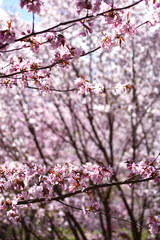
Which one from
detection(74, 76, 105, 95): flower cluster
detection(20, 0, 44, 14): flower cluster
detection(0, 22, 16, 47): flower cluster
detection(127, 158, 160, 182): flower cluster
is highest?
detection(74, 76, 105, 95): flower cluster

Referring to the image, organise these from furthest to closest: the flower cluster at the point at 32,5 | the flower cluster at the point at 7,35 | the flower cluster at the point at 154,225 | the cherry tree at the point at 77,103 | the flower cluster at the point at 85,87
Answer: the flower cluster at the point at 85,87 < the cherry tree at the point at 77,103 < the flower cluster at the point at 154,225 < the flower cluster at the point at 7,35 < the flower cluster at the point at 32,5

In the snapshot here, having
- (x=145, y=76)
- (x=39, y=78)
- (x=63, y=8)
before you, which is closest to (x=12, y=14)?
(x=63, y=8)

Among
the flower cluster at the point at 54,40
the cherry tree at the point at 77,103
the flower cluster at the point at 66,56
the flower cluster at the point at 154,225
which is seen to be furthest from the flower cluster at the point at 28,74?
the flower cluster at the point at 154,225

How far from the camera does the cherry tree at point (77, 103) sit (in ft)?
9.09

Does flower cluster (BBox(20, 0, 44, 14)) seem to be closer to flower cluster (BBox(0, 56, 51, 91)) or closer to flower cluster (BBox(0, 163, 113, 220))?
flower cluster (BBox(0, 56, 51, 91))

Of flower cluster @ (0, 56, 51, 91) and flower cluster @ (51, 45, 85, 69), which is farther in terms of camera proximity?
flower cluster @ (0, 56, 51, 91)

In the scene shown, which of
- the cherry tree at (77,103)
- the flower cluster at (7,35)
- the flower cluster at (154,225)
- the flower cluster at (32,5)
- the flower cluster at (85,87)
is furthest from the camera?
the flower cluster at (85,87)

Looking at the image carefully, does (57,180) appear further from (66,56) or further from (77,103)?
(77,103)

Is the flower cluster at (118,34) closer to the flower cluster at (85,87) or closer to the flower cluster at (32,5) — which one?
the flower cluster at (85,87)

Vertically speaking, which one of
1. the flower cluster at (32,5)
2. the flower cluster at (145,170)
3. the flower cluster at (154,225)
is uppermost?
the flower cluster at (32,5)

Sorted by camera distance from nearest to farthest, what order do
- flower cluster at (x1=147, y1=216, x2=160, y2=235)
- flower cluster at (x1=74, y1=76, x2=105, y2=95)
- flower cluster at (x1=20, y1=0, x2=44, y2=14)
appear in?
flower cluster at (x1=20, y1=0, x2=44, y2=14) < flower cluster at (x1=147, y1=216, x2=160, y2=235) < flower cluster at (x1=74, y1=76, x2=105, y2=95)

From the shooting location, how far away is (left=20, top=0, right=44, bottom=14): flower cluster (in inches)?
79.7

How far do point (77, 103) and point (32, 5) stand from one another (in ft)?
25.5

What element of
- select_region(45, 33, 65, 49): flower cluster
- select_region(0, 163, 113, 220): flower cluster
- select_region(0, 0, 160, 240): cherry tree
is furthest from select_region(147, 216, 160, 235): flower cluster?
select_region(45, 33, 65, 49): flower cluster
